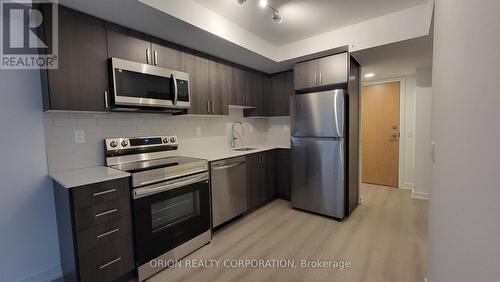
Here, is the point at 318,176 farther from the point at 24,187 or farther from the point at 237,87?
the point at 24,187

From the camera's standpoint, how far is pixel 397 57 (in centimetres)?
285

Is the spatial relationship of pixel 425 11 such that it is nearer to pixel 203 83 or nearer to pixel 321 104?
pixel 321 104

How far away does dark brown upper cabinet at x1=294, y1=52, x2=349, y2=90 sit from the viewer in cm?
273

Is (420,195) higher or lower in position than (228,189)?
lower

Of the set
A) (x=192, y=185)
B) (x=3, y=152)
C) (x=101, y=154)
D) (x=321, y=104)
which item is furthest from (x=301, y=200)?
(x=3, y=152)

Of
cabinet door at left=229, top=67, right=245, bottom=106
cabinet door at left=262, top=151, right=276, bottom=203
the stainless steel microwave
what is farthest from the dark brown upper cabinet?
the stainless steel microwave

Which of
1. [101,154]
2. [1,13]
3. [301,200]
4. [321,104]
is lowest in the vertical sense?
[301,200]

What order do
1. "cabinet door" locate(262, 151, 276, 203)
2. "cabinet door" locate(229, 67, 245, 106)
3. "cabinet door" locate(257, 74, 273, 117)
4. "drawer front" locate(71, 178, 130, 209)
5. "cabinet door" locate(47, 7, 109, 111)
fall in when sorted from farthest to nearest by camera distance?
"cabinet door" locate(257, 74, 273, 117) < "cabinet door" locate(262, 151, 276, 203) < "cabinet door" locate(229, 67, 245, 106) < "cabinet door" locate(47, 7, 109, 111) < "drawer front" locate(71, 178, 130, 209)

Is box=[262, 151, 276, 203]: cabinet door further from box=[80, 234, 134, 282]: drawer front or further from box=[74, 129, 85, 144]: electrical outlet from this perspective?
box=[74, 129, 85, 144]: electrical outlet

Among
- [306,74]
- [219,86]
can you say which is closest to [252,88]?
[219,86]

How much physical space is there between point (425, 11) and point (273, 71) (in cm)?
206

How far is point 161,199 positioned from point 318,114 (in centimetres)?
214

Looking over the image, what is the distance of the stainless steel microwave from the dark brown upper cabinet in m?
1.63

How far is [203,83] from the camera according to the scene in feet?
Result: 8.78
